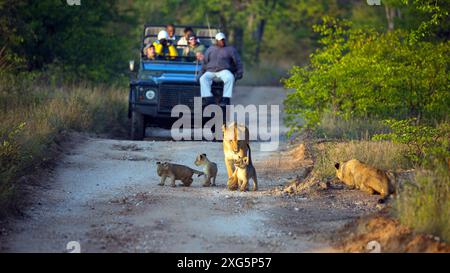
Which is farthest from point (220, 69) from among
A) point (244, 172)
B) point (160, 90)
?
point (244, 172)

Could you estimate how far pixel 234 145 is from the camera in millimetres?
12031

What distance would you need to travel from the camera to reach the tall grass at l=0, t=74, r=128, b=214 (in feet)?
37.5

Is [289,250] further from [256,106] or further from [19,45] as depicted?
[256,106]

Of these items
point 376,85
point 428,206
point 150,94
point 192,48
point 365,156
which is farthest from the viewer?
point 192,48

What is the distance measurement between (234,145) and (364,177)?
186 centimetres

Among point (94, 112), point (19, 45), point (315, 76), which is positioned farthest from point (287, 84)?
point (19, 45)

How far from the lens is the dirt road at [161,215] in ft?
28.2

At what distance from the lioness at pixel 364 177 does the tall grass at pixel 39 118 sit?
4.17 m

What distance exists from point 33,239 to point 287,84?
383 inches

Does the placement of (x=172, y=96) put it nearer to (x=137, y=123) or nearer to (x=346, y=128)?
(x=137, y=123)

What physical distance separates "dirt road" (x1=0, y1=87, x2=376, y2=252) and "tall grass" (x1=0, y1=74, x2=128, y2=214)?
414 mm

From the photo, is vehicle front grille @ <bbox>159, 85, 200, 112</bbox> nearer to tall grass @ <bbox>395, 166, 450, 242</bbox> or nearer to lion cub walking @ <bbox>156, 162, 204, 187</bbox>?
lion cub walking @ <bbox>156, 162, 204, 187</bbox>

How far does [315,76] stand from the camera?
17266 mm
